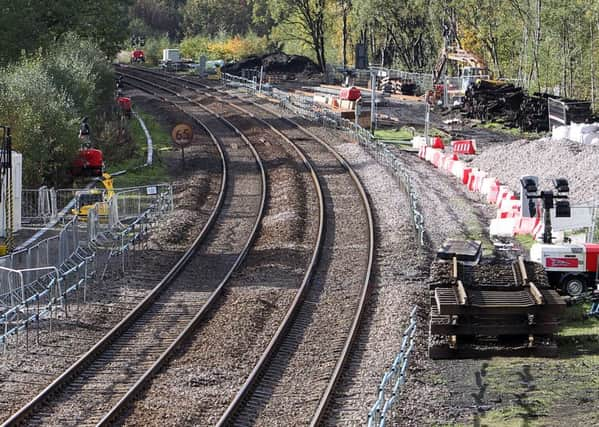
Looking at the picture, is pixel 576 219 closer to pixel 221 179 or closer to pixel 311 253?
pixel 311 253

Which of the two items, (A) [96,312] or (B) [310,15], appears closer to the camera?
(A) [96,312]

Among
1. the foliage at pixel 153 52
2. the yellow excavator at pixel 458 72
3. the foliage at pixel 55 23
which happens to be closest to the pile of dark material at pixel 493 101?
the yellow excavator at pixel 458 72

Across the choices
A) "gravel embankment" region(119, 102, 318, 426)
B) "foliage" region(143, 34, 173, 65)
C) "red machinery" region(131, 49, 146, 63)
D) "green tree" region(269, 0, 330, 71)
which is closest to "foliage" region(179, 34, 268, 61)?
"foliage" region(143, 34, 173, 65)

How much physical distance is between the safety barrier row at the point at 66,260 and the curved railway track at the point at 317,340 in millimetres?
4534

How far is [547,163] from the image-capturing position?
126 feet

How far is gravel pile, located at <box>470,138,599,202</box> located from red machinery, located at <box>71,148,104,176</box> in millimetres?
13895

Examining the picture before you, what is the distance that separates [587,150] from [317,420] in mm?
26127

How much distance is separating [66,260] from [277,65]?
61162 mm

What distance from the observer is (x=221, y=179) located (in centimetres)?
3872

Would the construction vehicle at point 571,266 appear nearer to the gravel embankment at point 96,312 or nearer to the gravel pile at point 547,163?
the gravel embankment at point 96,312

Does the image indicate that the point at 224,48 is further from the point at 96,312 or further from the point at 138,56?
the point at 96,312

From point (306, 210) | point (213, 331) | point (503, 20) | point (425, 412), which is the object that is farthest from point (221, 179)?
point (503, 20)

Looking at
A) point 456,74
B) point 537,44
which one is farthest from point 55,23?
point 456,74

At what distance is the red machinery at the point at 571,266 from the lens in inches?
866
